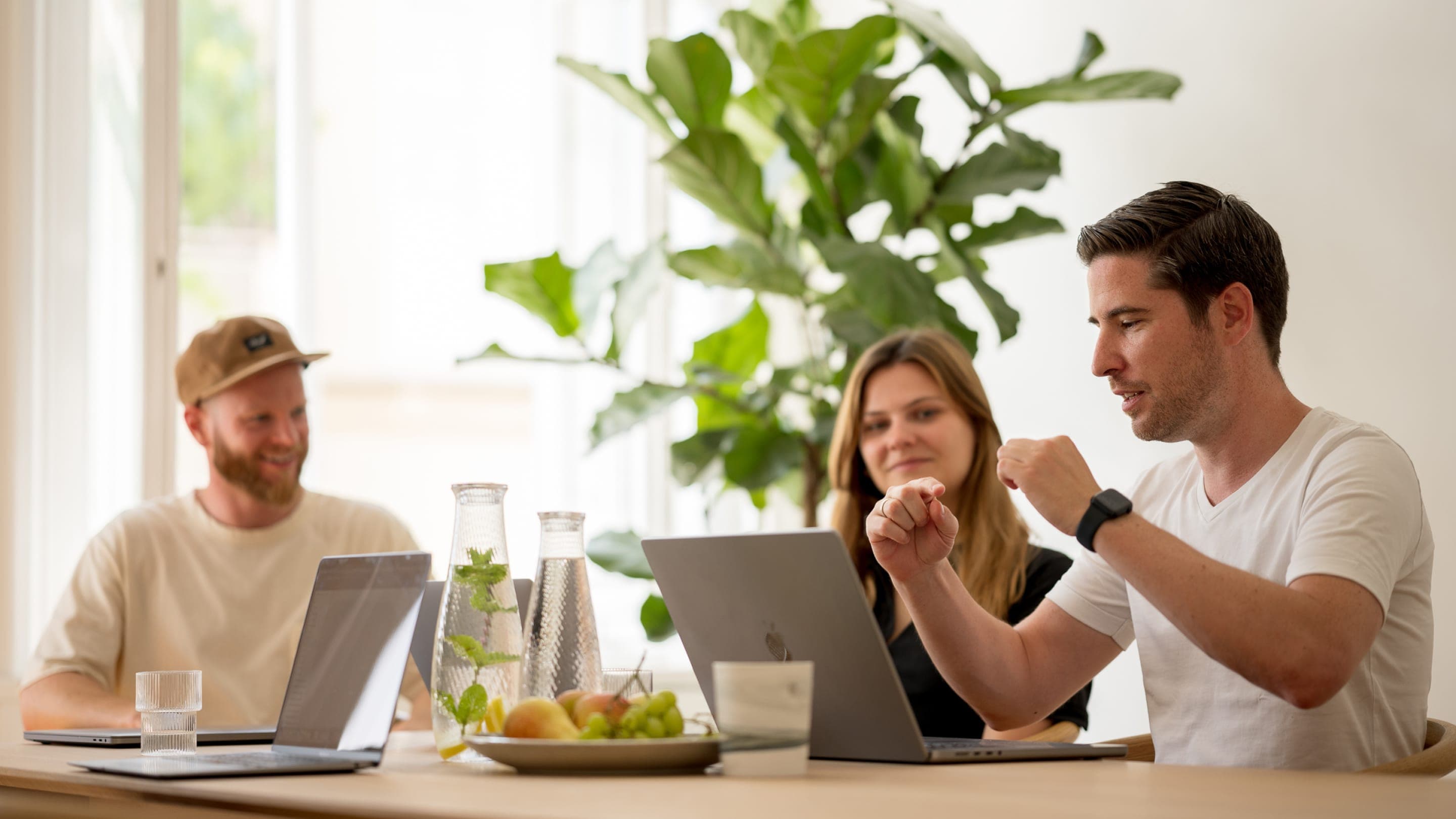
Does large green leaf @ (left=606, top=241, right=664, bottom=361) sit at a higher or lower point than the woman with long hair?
higher

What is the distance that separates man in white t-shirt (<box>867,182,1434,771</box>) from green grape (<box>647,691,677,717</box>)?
0.41 metres

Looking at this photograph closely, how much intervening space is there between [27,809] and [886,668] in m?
0.85

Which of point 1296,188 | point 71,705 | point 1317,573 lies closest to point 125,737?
point 71,705

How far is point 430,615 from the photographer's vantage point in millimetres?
1639

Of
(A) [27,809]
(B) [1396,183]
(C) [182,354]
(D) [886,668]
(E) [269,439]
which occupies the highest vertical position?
(B) [1396,183]

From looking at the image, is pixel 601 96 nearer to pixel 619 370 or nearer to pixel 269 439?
pixel 619 370

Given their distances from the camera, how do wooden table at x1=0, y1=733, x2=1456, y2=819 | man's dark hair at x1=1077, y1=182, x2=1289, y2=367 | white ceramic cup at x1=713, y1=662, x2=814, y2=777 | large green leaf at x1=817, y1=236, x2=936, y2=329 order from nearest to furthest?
1. wooden table at x1=0, y1=733, x2=1456, y2=819
2. white ceramic cup at x1=713, y1=662, x2=814, y2=777
3. man's dark hair at x1=1077, y1=182, x2=1289, y2=367
4. large green leaf at x1=817, y1=236, x2=936, y2=329

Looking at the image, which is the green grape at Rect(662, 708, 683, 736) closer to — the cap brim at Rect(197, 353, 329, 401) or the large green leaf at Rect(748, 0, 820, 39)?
the cap brim at Rect(197, 353, 329, 401)

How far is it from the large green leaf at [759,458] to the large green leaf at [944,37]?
3.05 ft

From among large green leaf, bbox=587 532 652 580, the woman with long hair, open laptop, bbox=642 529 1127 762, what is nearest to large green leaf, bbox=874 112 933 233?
the woman with long hair

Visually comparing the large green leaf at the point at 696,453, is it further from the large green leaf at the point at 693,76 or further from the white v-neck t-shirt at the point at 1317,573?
the white v-neck t-shirt at the point at 1317,573

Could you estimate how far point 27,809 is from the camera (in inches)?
→ 51.5

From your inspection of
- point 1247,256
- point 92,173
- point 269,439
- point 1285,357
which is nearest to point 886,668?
point 1247,256

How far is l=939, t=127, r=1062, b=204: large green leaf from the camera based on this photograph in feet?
9.32
